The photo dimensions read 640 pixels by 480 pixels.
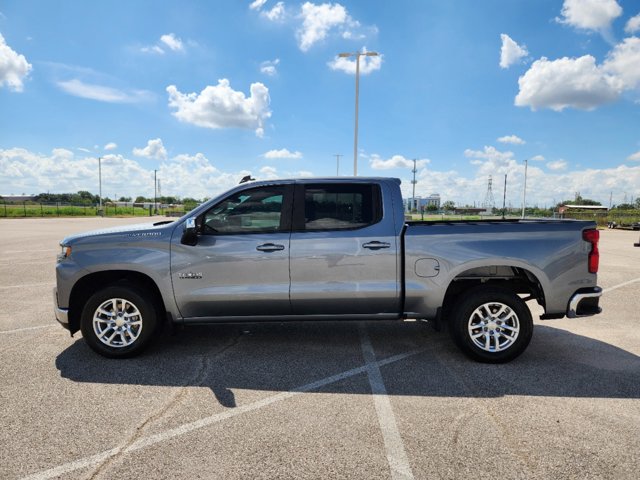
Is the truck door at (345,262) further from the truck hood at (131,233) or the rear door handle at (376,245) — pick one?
the truck hood at (131,233)

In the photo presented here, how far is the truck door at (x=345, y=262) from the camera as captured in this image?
4219 mm

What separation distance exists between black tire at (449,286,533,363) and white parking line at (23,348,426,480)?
34.0 inches

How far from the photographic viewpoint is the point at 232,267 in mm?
4238

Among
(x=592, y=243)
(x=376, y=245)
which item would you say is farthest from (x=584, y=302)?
(x=376, y=245)

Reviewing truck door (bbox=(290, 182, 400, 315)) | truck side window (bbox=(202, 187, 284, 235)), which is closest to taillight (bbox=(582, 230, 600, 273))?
truck door (bbox=(290, 182, 400, 315))

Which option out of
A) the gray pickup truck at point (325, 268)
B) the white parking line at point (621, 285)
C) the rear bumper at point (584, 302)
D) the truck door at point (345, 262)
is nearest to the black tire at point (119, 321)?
the gray pickup truck at point (325, 268)

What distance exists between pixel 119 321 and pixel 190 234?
1222mm

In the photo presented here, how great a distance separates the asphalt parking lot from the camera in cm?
261

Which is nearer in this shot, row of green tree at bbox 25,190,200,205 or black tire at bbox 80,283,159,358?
black tire at bbox 80,283,159,358

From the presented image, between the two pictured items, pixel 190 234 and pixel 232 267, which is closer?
pixel 190 234

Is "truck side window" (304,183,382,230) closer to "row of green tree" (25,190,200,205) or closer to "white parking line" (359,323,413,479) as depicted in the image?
"white parking line" (359,323,413,479)

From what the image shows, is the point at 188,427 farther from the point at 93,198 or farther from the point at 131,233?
the point at 93,198

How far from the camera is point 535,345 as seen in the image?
4883mm

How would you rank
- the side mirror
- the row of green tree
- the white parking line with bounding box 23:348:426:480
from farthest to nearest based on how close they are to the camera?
the row of green tree
the side mirror
the white parking line with bounding box 23:348:426:480
